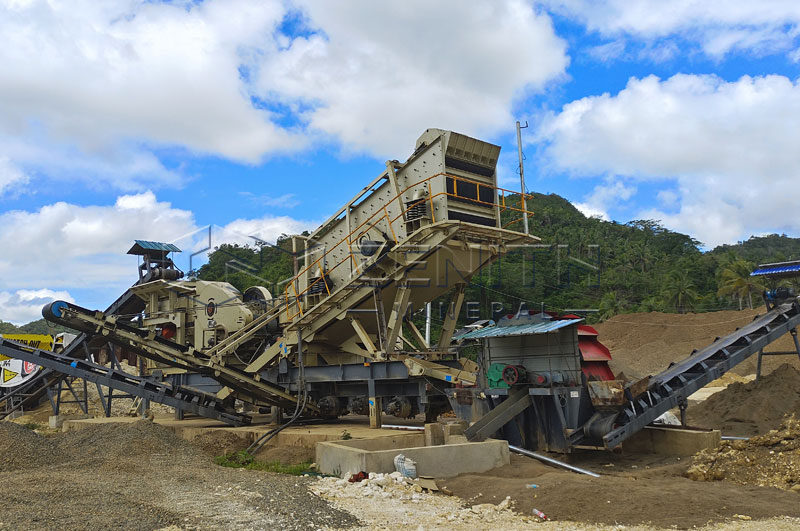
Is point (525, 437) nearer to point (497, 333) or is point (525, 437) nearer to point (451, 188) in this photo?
point (497, 333)

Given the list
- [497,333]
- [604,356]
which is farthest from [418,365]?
[604,356]

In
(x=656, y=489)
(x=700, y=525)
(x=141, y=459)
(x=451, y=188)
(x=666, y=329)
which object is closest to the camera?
(x=700, y=525)

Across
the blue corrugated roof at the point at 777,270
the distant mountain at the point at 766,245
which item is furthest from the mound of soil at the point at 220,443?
the distant mountain at the point at 766,245

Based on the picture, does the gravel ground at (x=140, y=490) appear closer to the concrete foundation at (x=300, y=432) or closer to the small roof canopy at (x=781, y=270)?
the concrete foundation at (x=300, y=432)

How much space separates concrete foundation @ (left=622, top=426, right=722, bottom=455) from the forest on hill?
100ft

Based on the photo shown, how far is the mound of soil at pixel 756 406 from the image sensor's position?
12188 mm

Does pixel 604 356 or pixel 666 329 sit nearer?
pixel 604 356

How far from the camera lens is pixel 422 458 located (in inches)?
328

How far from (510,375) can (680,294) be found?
4957 cm

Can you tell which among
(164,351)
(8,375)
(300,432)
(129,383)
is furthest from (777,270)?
(8,375)

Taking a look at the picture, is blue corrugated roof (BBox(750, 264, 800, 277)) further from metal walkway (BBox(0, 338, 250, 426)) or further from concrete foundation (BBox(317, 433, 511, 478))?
metal walkway (BBox(0, 338, 250, 426))

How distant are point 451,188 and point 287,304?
197 inches

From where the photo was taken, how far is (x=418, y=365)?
11.9m

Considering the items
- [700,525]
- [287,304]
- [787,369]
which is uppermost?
[287,304]
